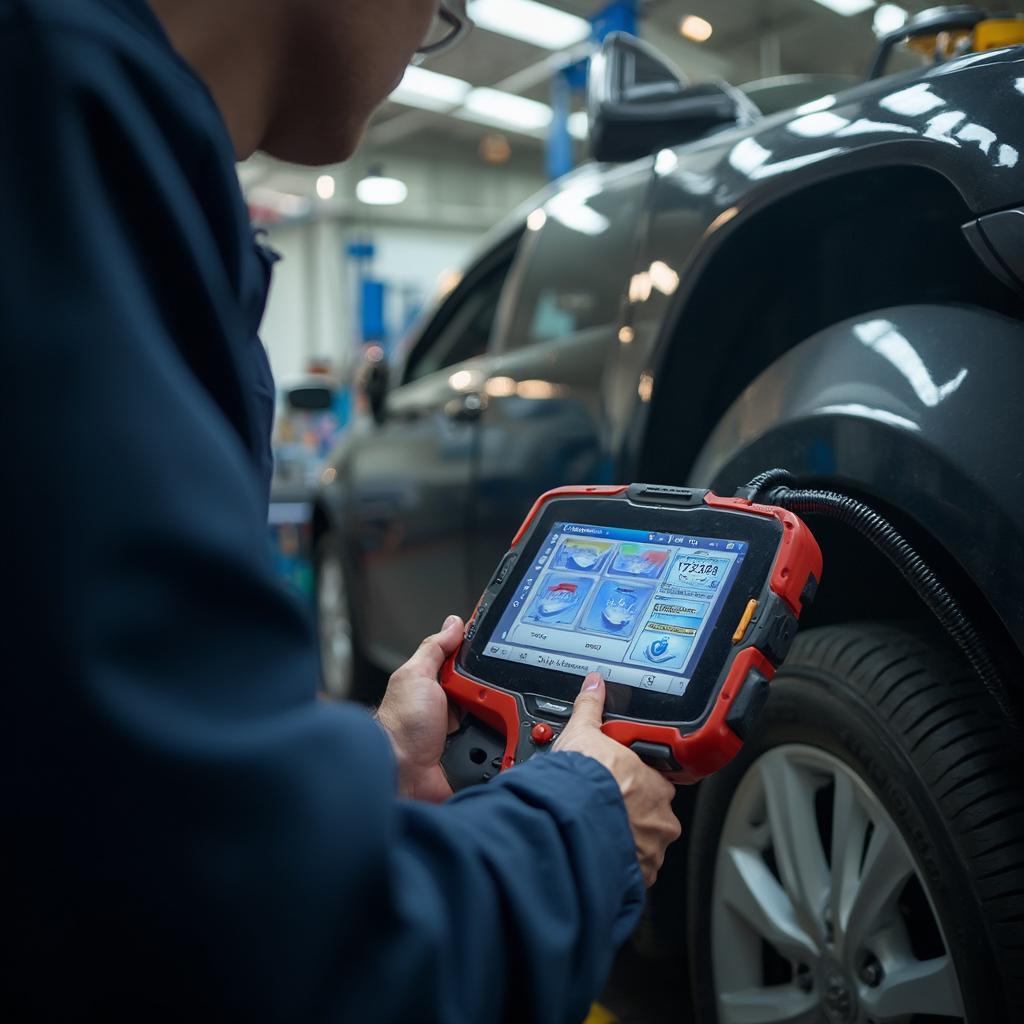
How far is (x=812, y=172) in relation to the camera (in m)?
1.24

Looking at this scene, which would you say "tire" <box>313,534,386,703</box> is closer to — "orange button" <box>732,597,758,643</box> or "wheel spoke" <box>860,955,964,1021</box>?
"wheel spoke" <box>860,955,964,1021</box>

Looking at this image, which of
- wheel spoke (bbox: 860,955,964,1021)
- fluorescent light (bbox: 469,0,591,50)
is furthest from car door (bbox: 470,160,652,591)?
fluorescent light (bbox: 469,0,591,50)

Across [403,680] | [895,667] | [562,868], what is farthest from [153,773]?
[895,667]

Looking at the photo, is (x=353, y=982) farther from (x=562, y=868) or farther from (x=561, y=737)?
(x=561, y=737)

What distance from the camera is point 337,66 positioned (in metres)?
0.77

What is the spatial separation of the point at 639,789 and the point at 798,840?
0.55 m

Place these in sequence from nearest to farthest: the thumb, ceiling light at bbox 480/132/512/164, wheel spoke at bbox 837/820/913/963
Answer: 1. the thumb
2. wheel spoke at bbox 837/820/913/963
3. ceiling light at bbox 480/132/512/164

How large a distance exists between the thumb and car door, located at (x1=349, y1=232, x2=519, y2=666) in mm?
1299

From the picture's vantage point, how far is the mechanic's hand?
100 centimetres

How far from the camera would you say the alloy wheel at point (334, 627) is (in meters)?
3.37

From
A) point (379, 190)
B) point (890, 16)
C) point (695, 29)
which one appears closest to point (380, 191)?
point (379, 190)

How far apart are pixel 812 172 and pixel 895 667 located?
0.55 metres

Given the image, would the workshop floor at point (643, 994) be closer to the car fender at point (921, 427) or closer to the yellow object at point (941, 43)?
the car fender at point (921, 427)

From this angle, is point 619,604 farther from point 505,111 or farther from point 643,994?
point 505,111
